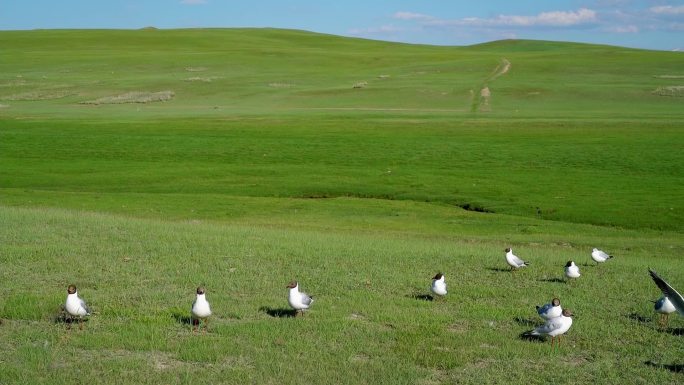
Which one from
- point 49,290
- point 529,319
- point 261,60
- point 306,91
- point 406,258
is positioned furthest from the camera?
point 261,60

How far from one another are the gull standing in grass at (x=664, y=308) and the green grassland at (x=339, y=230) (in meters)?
0.28

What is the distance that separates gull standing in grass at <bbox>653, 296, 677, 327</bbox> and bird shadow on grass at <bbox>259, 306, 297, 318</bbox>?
6443mm

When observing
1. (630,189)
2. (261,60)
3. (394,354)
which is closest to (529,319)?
(394,354)

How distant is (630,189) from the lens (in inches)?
1361

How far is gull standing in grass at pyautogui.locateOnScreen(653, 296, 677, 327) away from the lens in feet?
44.1

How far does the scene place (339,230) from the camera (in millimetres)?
26703

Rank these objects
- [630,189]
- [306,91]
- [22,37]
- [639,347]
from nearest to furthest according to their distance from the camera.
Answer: [639,347] → [630,189] → [306,91] → [22,37]

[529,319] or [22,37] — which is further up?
[22,37]

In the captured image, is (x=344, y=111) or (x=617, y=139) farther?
(x=344, y=111)

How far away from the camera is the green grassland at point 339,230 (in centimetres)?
1173

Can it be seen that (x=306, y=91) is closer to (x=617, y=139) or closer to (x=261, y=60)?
(x=261, y=60)

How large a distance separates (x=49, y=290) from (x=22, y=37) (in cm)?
14607

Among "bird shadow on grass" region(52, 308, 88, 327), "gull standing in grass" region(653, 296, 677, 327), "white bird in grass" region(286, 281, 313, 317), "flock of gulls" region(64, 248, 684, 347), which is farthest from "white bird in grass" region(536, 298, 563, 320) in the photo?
"bird shadow on grass" region(52, 308, 88, 327)

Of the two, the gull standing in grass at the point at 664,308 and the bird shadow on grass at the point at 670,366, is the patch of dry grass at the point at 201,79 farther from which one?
the bird shadow on grass at the point at 670,366
